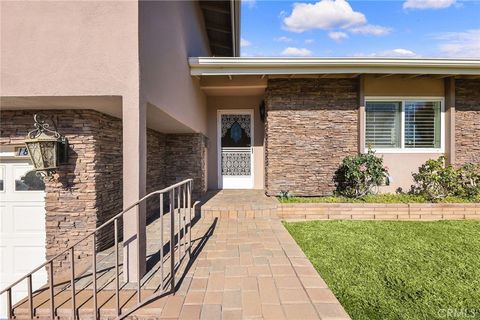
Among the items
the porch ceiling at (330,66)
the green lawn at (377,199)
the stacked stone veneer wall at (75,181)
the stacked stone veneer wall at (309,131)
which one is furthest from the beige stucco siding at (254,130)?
the stacked stone veneer wall at (75,181)

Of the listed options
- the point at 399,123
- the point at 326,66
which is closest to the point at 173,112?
the point at 326,66

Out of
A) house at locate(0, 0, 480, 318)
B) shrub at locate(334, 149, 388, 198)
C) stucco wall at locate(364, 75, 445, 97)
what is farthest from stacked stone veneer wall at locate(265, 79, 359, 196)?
stucco wall at locate(364, 75, 445, 97)

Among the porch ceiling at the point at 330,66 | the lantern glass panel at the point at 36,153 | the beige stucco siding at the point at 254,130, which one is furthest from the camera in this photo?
the beige stucco siding at the point at 254,130

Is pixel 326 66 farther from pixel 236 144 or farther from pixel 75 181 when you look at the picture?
pixel 75 181

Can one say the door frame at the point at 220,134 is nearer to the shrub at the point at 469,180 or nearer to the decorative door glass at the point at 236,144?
the decorative door glass at the point at 236,144

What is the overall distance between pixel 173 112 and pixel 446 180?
20.8 ft

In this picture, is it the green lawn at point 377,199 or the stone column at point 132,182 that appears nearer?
the stone column at point 132,182

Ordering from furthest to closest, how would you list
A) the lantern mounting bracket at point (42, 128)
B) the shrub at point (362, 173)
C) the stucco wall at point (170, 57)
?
the shrub at point (362, 173) → the lantern mounting bracket at point (42, 128) → the stucco wall at point (170, 57)

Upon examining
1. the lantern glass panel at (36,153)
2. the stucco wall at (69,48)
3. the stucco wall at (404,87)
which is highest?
the stucco wall at (404,87)

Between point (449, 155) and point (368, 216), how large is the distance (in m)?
3.24

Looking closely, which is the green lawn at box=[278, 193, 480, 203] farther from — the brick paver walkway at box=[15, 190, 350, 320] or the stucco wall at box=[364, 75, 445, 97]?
the stucco wall at box=[364, 75, 445, 97]

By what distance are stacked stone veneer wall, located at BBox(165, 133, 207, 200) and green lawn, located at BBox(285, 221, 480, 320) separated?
310cm

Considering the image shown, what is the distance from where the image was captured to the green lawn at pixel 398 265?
2699 millimetres

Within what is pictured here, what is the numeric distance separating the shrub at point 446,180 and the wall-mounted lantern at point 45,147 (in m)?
7.46
